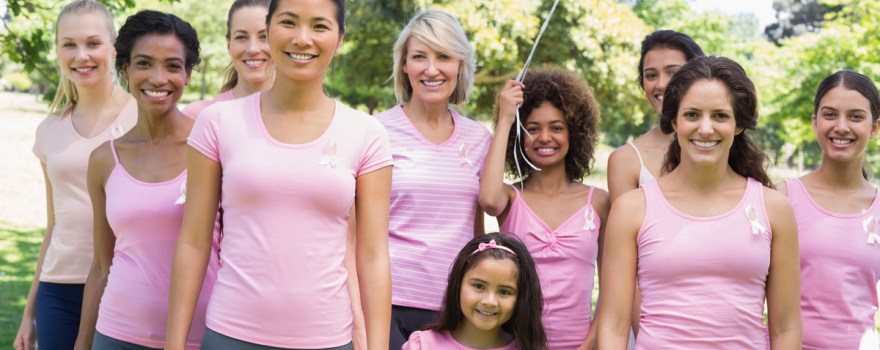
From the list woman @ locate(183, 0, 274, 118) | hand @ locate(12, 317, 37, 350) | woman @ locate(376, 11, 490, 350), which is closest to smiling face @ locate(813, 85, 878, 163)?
woman @ locate(376, 11, 490, 350)

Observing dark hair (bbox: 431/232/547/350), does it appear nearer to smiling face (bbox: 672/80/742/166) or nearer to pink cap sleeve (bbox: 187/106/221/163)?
smiling face (bbox: 672/80/742/166)

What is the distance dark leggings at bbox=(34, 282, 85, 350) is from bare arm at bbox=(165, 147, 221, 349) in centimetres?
135

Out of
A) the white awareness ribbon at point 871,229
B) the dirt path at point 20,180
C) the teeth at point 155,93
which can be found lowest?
the dirt path at point 20,180

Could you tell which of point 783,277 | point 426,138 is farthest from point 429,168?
point 783,277

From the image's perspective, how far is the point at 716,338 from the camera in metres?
3.28

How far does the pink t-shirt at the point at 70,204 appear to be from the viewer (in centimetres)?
410

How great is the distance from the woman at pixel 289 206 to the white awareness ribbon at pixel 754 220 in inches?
51.2

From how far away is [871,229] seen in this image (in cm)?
400

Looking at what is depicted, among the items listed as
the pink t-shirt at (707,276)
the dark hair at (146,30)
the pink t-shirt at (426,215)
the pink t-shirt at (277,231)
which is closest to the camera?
the pink t-shirt at (277,231)

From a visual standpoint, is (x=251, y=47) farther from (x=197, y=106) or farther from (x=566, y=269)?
(x=566, y=269)

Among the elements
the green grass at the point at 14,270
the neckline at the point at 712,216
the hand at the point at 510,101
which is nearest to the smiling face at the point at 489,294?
the hand at the point at 510,101

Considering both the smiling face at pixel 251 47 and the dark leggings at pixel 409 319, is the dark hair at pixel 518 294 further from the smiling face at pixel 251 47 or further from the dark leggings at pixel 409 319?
the smiling face at pixel 251 47

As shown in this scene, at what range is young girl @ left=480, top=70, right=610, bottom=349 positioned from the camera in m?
4.04

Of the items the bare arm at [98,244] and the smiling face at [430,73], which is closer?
the bare arm at [98,244]
